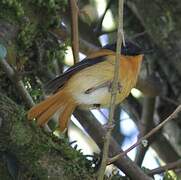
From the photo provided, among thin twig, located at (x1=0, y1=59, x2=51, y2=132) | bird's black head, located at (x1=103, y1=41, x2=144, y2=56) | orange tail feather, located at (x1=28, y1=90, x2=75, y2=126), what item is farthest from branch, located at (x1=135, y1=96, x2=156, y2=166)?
thin twig, located at (x1=0, y1=59, x2=51, y2=132)

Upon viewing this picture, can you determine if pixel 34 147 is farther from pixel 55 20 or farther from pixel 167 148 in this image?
pixel 167 148

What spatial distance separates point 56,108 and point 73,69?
24 cm

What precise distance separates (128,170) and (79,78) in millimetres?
625

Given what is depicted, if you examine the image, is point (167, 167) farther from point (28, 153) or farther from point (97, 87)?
point (28, 153)

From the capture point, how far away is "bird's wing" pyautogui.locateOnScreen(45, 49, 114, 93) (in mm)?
3403

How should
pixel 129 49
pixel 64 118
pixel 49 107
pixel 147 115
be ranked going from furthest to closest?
pixel 147 115 < pixel 129 49 < pixel 64 118 < pixel 49 107

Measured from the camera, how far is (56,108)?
11.4ft

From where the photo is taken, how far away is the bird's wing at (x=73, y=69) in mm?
3403

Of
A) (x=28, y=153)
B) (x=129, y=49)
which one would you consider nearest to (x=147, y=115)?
(x=129, y=49)

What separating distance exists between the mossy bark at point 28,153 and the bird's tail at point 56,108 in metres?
0.12

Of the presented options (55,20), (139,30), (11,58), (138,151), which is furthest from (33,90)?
(139,30)

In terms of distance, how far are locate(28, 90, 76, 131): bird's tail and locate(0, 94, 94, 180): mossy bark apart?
0.38ft

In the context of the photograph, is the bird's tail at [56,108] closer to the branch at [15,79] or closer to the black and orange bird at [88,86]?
the black and orange bird at [88,86]

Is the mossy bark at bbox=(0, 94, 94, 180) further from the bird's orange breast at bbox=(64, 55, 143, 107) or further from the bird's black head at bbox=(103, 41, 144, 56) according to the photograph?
the bird's black head at bbox=(103, 41, 144, 56)
